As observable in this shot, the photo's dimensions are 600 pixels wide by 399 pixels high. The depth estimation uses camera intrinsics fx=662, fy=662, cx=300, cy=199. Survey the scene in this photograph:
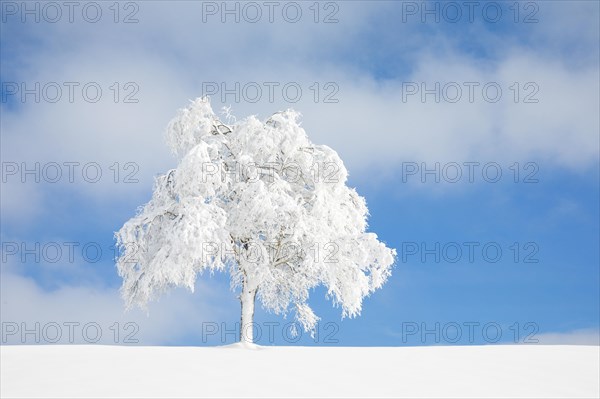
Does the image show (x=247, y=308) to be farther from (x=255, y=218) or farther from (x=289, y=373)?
(x=289, y=373)

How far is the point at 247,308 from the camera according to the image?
80.1 ft

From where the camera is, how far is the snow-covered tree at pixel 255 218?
75.3 feet

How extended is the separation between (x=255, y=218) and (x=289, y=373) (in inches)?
Result: 312

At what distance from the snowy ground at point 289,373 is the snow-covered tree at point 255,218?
346 centimetres

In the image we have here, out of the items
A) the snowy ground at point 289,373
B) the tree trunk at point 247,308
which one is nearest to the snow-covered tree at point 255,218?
the tree trunk at point 247,308

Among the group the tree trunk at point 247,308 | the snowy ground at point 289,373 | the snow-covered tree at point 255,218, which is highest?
the snow-covered tree at point 255,218

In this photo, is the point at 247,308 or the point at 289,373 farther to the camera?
the point at 247,308

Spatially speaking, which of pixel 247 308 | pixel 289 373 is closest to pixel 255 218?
pixel 247 308

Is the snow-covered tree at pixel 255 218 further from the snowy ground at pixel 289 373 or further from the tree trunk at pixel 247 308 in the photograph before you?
the snowy ground at pixel 289 373

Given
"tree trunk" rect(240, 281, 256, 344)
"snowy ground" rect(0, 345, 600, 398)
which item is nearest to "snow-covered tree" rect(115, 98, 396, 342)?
"tree trunk" rect(240, 281, 256, 344)

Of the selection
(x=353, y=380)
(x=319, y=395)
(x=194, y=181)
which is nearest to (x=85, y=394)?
(x=319, y=395)

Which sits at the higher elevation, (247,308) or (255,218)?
(255,218)

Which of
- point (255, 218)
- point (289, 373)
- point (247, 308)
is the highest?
point (255, 218)

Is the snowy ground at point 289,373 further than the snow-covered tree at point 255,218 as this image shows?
No
